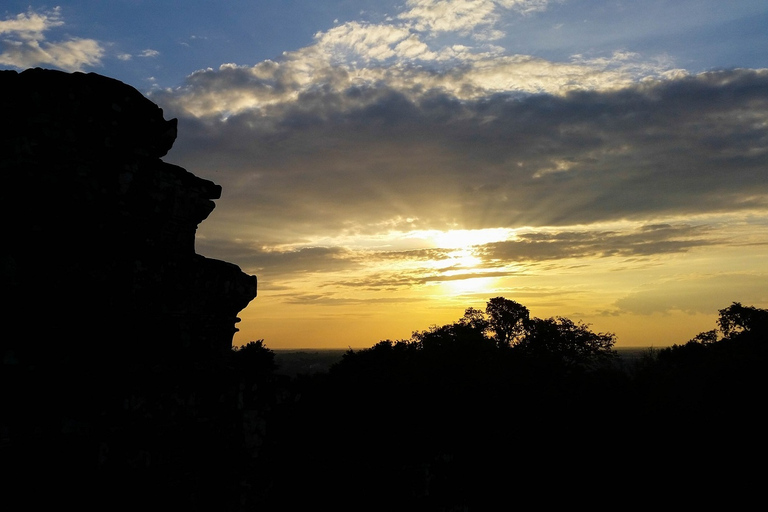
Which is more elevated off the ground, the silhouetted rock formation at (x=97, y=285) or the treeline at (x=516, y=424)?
the silhouetted rock formation at (x=97, y=285)

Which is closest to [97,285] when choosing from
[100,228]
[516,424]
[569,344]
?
[100,228]

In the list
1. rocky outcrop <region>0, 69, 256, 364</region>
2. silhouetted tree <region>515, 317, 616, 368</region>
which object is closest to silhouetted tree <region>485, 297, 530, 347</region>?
silhouetted tree <region>515, 317, 616, 368</region>

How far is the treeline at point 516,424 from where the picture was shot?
1423 centimetres

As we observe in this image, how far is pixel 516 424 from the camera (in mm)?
24938

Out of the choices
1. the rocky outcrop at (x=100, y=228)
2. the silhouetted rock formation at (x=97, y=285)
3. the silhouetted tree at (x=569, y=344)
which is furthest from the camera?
the silhouetted tree at (x=569, y=344)

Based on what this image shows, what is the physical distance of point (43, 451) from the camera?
4.86 metres

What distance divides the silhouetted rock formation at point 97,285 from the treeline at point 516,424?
5919 millimetres

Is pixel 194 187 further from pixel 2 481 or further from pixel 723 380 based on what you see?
pixel 723 380

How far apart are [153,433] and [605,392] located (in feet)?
88.4

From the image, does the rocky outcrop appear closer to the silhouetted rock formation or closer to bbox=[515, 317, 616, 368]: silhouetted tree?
the silhouetted rock formation

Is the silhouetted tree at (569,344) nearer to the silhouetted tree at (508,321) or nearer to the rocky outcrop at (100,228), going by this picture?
the silhouetted tree at (508,321)

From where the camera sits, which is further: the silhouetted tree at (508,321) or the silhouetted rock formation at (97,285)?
the silhouetted tree at (508,321)

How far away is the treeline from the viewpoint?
14227mm

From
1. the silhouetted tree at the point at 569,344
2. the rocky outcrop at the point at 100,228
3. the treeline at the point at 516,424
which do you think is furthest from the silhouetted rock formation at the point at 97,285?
the silhouetted tree at the point at 569,344
